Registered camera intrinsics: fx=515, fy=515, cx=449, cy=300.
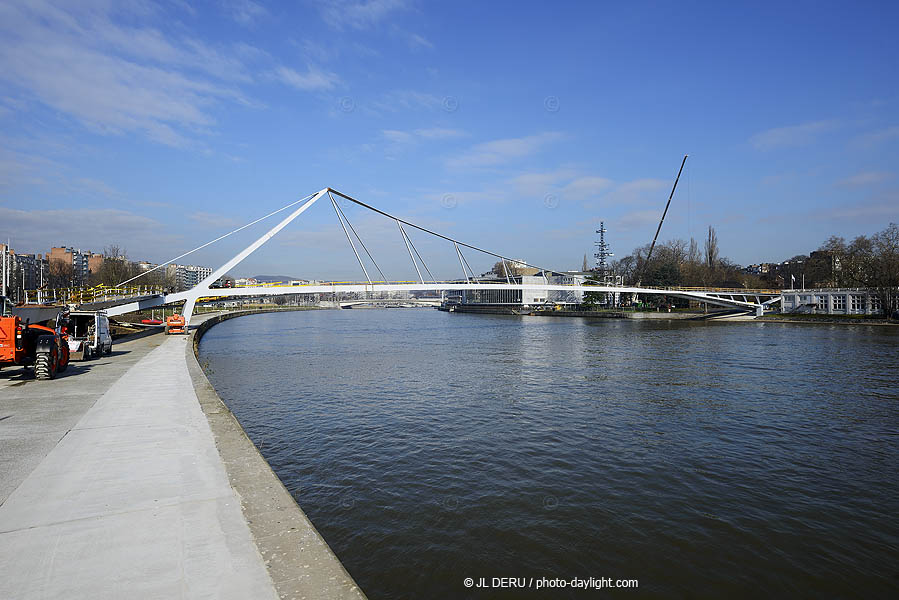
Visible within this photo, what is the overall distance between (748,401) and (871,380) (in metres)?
8.01

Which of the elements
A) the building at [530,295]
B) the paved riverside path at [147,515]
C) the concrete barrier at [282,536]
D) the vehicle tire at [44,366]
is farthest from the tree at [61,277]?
the concrete barrier at [282,536]

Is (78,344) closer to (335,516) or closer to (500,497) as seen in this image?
(335,516)

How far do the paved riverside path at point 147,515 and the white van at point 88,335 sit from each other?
33.7ft

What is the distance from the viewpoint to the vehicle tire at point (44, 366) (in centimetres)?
1365

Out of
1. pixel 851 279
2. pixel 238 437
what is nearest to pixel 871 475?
pixel 238 437

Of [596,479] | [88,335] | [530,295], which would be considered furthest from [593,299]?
[596,479]

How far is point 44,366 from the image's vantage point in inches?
538

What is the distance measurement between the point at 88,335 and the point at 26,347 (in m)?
4.99

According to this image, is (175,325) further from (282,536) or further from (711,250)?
(711,250)

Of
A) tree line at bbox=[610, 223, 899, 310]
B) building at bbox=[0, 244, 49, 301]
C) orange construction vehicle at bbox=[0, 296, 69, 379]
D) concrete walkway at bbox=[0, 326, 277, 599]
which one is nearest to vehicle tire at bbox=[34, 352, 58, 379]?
orange construction vehicle at bbox=[0, 296, 69, 379]

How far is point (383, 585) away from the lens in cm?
526

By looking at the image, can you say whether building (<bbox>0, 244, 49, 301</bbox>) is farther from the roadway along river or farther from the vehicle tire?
the roadway along river

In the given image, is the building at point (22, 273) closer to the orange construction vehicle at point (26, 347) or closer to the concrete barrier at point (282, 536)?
the orange construction vehicle at point (26, 347)

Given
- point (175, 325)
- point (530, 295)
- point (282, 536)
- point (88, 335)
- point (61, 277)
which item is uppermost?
point (61, 277)
